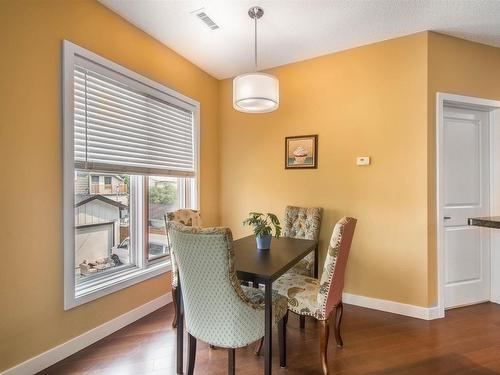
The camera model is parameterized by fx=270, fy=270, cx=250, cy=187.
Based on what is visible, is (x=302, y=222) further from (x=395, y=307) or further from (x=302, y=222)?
(x=395, y=307)

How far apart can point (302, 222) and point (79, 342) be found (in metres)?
2.24

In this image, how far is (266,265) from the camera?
175 cm

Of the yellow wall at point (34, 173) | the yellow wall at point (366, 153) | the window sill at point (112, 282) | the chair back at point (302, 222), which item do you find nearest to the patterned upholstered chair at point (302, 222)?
the chair back at point (302, 222)

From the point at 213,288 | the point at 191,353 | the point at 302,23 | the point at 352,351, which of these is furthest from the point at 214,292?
the point at 302,23

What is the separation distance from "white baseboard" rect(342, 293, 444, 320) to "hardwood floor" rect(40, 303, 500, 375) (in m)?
0.07

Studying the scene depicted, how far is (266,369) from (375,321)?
1.51 meters

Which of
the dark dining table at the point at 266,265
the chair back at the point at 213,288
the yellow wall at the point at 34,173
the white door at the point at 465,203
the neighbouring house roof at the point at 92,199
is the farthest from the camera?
the white door at the point at 465,203

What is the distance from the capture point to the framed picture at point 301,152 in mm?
3152

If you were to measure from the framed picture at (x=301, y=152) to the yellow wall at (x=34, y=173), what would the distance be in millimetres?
2088

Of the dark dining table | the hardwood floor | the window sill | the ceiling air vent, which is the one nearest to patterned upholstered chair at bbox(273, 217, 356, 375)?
the dark dining table

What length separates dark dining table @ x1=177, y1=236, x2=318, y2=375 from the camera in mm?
1549

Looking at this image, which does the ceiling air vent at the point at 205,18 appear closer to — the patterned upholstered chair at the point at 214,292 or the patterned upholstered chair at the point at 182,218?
the patterned upholstered chair at the point at 182,218

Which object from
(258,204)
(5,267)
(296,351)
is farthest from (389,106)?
(5,267)

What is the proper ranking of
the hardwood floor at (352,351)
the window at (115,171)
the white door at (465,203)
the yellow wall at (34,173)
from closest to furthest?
the yellow wall at (34,173) < the hardwood floor at (352,351) < the window at (115,171) < the white door at (465,203)
